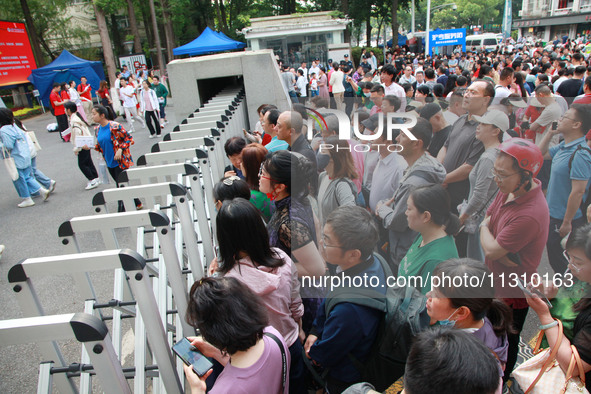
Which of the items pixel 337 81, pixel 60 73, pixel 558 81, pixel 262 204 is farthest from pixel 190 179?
pixel 60 73

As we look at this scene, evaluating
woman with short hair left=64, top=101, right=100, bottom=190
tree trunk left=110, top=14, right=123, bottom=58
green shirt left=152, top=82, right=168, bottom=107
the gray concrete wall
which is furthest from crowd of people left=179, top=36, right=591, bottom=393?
tree trunk left=110, top=14, right=123, bottom=58

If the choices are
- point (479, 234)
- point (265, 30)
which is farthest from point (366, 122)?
point (265, 30)

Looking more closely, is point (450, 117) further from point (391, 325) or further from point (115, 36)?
point (115, 36)

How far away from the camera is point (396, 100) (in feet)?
6.86

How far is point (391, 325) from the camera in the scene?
1.92m

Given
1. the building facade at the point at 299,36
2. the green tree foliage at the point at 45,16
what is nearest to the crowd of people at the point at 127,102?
the building facade at the point at 299,36

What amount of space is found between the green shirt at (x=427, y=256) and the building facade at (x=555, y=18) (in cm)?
5539

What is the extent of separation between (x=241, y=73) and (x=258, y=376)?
7.88 metres

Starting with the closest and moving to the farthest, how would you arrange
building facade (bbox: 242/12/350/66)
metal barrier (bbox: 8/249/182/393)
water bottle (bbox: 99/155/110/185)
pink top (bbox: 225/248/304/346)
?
metal barrier (bbox: 8/249/182/393), pink top (bbox: 225/248/304/346), water bottle (bbox: 99/155/110/185), building facade (bbox: 242/12/350/66)

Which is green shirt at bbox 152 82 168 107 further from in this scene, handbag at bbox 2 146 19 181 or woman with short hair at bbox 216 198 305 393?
woman with short hair at bbox 216 198 305 393

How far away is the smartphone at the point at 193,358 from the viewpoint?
161 centimetres

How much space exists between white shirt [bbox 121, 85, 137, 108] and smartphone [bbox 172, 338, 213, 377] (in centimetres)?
1294

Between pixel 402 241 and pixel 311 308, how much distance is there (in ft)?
3.10

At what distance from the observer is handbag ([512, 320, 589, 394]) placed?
1675mm
